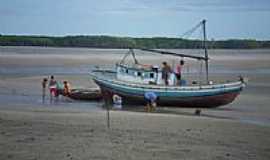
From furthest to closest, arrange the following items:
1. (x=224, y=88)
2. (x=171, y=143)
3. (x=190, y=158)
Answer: (x=224, y=88) < (x=171, y=143) < (x=190, y=158)

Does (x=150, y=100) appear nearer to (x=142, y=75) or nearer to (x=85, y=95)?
(x=142, y=75)

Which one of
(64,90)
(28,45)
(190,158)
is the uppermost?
(28,45)

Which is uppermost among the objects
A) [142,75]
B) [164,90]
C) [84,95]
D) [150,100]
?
[142,75]

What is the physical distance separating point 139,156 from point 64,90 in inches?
720

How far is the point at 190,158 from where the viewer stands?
1106cm

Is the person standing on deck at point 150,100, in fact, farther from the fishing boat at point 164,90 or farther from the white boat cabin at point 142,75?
the white boat cabin at point 142,75

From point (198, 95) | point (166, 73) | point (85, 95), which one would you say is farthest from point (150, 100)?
point (85, 95)

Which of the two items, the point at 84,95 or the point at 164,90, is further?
the point at 84,95

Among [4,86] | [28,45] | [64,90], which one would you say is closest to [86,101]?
[64,90]

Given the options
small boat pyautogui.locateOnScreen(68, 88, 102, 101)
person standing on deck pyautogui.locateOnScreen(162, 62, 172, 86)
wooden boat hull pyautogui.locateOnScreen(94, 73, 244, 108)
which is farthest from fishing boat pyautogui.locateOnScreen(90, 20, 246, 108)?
small boat pyautogui.locateOnScreen(68, 88, 102, 101)

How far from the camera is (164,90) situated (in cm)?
2658

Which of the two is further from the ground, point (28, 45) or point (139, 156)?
point (28, 45)

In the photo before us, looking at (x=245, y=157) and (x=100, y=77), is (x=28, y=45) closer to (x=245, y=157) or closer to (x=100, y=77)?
(x=100, y=77)

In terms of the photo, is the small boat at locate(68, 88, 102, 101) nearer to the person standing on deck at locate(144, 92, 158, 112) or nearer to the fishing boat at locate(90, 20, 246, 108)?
the fishing boat at locate(90, 20, 246, 108)
